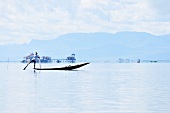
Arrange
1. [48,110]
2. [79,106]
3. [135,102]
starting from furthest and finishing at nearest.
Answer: [135,102]
[79,106]
[48,110]

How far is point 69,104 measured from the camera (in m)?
35.8

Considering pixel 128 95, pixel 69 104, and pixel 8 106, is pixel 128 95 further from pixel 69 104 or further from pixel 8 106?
pixel 8 106

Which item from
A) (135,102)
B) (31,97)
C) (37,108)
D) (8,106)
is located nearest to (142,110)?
(135,102)

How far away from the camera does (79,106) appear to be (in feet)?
113

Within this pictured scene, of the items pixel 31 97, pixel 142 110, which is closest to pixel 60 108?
pixel 142 110

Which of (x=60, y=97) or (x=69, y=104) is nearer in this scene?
(x=69, y=104)

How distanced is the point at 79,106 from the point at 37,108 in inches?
125

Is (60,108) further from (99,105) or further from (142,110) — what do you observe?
(142,110)

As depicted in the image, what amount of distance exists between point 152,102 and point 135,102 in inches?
50.7

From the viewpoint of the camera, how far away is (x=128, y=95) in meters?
42.9

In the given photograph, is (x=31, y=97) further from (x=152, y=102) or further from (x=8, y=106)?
(x=152, y=102)

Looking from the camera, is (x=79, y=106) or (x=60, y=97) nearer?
(x=79, y=106)

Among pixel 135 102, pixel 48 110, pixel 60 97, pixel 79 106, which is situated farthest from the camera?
pixel 60 97

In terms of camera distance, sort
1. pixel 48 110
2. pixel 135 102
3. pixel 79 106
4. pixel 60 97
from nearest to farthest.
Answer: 1. pixel 48 110
2. pixel 79 106
3. pixel 135 102
4. pixel 60 97
